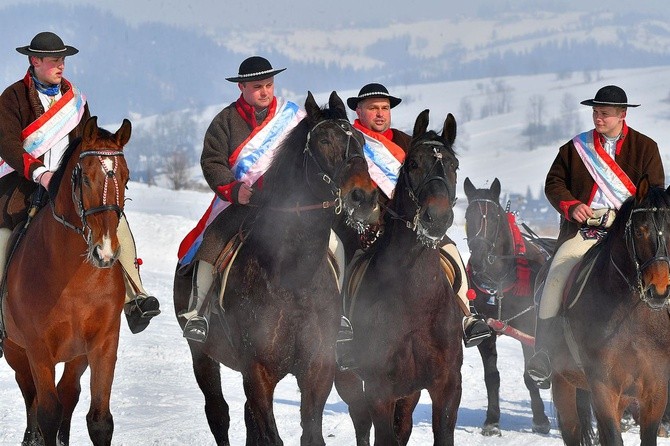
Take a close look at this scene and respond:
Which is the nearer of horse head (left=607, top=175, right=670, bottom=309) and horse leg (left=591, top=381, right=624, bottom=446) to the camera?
horse head (left=607, top=175, right=670, bottom=309)

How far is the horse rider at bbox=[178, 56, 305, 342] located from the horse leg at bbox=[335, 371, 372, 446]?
5.37ft

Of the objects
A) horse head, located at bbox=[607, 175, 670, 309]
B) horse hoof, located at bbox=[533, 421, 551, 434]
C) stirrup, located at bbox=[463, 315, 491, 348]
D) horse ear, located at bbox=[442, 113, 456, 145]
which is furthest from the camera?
horse hoof, located at bbox=[533, 421, 551, 434]

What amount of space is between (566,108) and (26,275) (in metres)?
179

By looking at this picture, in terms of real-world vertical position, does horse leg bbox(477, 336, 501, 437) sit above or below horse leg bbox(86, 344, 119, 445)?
below

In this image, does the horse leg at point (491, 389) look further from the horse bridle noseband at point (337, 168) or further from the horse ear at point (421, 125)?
the horse bridle noseband at point (337, 168)

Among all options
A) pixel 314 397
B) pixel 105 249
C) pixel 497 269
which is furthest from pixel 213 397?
pixel 497 269

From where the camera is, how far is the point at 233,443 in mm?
10258

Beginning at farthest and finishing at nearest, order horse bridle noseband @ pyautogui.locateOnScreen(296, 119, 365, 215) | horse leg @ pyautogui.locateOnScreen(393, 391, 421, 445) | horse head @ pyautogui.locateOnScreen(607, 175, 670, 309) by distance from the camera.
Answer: horse leg @ pyautogui.locateOnScreen(393, 391, 421, 445)
horse bridle noseband @ pyautogui.locateOnScreen(296, 119, 365, 215)
horse head @ pyautogui.locateOnScreen(607, 175, 670, 309)

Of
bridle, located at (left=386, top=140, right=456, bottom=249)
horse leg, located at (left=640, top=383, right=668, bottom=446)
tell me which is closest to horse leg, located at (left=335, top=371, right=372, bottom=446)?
bridle, located at (left=386, top=140, right=456, bottom=249)

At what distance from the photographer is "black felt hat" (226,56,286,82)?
891 centimetres

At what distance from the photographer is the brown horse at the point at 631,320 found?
7.32 meters

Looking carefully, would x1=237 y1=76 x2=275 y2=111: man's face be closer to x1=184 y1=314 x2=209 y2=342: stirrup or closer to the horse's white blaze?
x1=184 y1=314 x2=209 y2=342: stirrup

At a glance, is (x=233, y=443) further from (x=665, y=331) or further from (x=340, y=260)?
(x=665, y=331)

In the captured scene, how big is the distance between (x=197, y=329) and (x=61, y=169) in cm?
167
